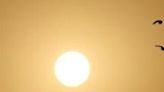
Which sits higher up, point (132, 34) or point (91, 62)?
point (132, 34)

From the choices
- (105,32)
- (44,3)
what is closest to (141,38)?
(105,32)

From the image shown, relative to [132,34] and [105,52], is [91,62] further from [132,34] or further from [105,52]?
[132,34]

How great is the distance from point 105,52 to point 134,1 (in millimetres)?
345

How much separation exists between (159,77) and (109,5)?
1.71 feet

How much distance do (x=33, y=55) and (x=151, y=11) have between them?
0.74 metres

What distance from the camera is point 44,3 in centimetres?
201

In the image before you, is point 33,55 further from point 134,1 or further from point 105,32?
point 134,1

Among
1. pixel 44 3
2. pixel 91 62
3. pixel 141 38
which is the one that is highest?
pixel 44 3

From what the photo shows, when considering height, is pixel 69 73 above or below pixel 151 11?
below

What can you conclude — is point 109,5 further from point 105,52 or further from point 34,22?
point 34,22

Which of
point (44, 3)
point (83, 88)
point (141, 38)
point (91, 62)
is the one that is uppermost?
point (44, 3)

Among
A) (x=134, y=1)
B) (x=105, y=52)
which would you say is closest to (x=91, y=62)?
(x=105, y=52)

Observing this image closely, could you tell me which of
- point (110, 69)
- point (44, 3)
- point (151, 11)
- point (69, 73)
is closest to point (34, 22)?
point (44, 3)

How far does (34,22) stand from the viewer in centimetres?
201
